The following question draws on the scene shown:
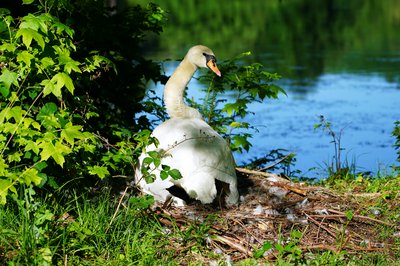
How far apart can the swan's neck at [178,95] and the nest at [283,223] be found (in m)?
0.84

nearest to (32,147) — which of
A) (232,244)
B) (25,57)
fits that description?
(25,57)

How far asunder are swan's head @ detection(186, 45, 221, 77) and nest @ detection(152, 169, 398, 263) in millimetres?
1136

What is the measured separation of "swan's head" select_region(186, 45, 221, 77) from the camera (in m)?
→ 6.43

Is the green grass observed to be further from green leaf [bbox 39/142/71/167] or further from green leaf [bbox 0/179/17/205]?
green leaf [bbox 39/142/71/167]

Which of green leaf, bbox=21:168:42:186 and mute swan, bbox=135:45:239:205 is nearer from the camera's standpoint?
green leaf, bbox=21:168:42:186

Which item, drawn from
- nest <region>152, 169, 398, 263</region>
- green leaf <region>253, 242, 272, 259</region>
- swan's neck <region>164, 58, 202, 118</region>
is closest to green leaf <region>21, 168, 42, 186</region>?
nest <region>152, 169, 398, 263</region>

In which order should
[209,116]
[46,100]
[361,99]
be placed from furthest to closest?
[361,99] < [209,116] < [46,100]

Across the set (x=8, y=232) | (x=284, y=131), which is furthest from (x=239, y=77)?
(x=284, y=131)

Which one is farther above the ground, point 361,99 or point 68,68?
point 68,68

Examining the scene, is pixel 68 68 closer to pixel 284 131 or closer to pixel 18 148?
A: pixel 18 148

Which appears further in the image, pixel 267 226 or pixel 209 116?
pixel 209 116

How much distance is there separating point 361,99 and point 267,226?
11679 millimetres

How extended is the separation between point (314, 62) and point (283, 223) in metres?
15.9

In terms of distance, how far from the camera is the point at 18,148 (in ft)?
16.8
